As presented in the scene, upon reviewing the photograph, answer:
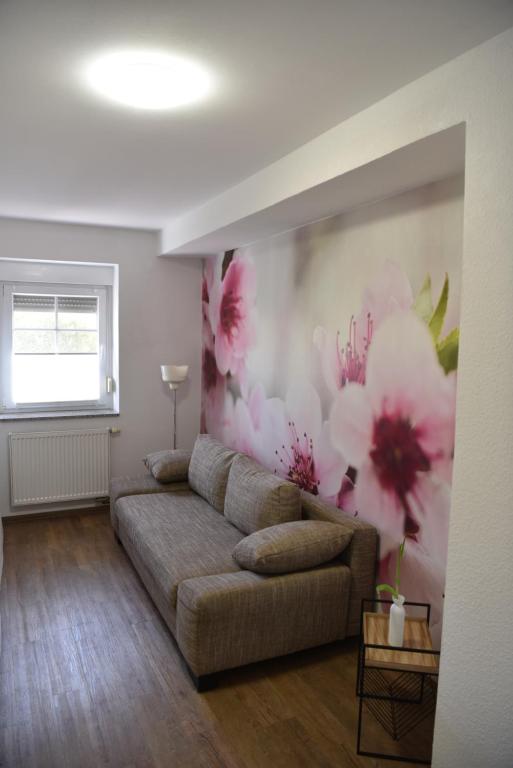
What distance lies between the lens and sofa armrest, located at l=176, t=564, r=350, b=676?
2.57 meters

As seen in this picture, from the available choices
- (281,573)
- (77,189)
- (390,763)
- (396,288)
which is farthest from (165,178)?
(390,763)

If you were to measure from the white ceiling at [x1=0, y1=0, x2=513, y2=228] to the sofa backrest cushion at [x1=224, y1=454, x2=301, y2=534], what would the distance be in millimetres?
1746

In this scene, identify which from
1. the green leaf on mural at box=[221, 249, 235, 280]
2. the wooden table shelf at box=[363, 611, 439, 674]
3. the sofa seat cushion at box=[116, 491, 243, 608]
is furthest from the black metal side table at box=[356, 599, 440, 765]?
the green leaf on mural at box=[221, 249, 235, 280]

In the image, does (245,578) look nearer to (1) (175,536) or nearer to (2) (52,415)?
(1) (175,536)

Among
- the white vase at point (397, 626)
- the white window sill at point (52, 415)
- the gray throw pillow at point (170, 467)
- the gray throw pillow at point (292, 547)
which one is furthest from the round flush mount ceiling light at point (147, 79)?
the white window sill at point (52, 415)

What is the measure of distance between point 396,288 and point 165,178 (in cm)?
148

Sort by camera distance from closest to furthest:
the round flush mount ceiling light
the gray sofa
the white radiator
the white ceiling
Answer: the white ceiling → the round flush mount ceiling light → the gray sofa → the white radiator

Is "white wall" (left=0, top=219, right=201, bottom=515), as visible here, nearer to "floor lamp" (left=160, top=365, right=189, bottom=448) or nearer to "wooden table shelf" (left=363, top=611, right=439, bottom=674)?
"floor lamp" (left=160, top=365, right=189, bottom=448)

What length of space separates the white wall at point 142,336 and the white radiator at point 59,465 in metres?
0.08

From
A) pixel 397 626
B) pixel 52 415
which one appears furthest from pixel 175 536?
pixel 52 415

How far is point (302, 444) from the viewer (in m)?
3.61

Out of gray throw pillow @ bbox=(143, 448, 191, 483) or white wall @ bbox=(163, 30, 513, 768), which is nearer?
white wall @ bbox=(163, 30, 513, 768)

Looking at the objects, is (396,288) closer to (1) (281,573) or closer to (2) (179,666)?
(1) (281,573)

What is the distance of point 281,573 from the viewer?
2770mm
